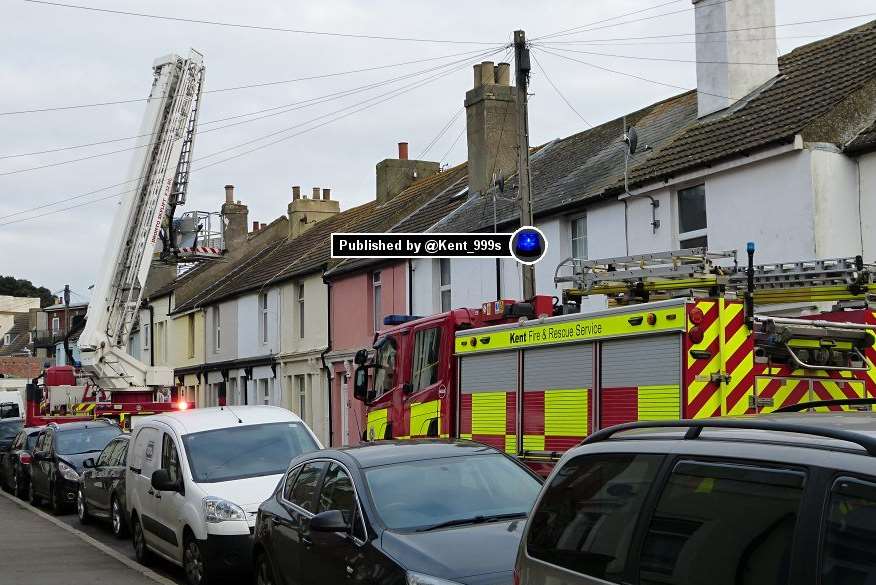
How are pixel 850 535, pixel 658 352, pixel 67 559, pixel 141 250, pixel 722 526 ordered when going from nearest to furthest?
1. pixel 850 535
2. pixel 722 526
3. pixel 658 352
4. pixel 67 559
5. pixel 141 250

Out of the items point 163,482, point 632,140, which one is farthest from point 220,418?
point 632,140

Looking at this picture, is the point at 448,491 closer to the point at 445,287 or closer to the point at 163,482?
the point at 163,482

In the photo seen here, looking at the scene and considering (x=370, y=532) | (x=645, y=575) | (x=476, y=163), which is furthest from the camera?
(x=476, y=163)

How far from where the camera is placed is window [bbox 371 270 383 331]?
95.3 feet

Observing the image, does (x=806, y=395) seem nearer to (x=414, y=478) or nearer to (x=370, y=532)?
(x=414, y=478)

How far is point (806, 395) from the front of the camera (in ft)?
33.3

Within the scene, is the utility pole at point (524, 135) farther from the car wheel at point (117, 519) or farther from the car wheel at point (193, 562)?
the car wheel at point (193, 562)

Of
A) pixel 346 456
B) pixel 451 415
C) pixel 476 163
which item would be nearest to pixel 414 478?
pixel 346 456

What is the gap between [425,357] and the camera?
47.7ft

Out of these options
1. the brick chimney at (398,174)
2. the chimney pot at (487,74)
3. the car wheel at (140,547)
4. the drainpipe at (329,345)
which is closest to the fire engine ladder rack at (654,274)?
the car wheel at (140,547)

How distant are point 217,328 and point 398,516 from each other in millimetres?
35931

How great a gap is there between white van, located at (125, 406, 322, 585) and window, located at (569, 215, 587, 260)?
31.3 feet

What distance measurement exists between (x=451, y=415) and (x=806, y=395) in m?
4.85

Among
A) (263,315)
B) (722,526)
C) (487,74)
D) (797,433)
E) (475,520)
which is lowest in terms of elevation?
(475,520)
